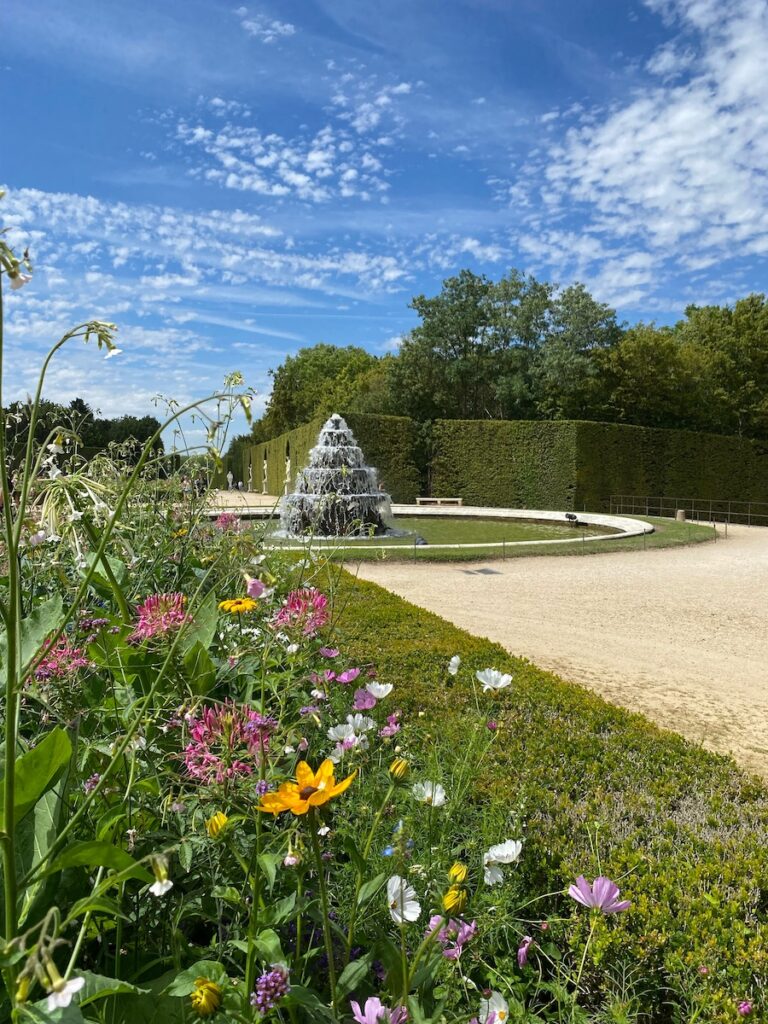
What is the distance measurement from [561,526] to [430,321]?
17721 mm

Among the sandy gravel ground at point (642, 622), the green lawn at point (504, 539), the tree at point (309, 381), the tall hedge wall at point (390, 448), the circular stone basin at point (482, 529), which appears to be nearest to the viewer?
the sandy gravel ground at point (642, 622)

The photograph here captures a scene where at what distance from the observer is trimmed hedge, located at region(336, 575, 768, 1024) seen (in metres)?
1.90

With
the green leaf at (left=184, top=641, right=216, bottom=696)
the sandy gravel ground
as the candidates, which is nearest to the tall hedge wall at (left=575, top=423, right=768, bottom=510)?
the sandy gravel ground

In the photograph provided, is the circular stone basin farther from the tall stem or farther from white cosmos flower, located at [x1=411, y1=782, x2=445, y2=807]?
the tall stem

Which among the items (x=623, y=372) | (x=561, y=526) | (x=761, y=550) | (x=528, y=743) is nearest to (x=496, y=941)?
(x=528, y=743)

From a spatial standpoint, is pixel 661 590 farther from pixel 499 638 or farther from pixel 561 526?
pixel 561 526

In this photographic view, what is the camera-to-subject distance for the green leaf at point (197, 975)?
121 cm

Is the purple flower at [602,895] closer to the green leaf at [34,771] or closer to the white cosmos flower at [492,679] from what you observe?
the white cosmos flower at [492,679]

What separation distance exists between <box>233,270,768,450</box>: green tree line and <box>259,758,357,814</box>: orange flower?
30735 mm

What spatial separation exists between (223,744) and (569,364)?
30.6 meters

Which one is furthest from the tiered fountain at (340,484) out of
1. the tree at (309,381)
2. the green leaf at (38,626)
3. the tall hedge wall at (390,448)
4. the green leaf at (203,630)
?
the tree at (309,381)

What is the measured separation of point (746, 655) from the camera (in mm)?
6879

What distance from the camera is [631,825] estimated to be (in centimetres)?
254

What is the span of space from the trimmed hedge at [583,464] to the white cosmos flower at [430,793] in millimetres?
23978
